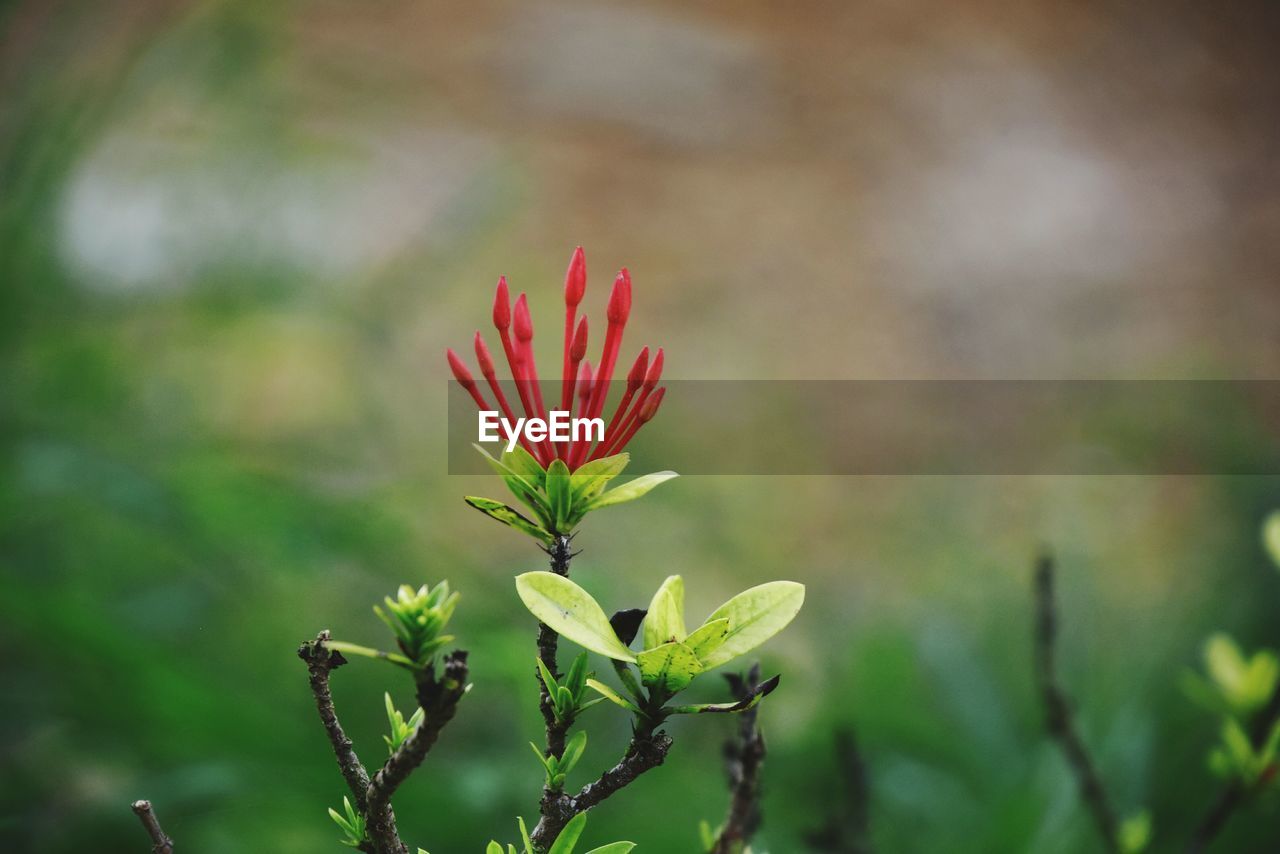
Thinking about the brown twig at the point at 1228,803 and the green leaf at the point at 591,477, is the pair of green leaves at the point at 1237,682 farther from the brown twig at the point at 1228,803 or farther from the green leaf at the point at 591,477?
the green leaf at the point at 591,477

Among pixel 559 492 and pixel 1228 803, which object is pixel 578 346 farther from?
pixel 1228 803

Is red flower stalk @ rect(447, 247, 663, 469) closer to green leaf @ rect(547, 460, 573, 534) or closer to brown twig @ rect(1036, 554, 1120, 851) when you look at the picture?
green leaf @ rect(547, 460, 573, 534)

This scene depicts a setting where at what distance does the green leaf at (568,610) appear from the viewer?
0.22 m

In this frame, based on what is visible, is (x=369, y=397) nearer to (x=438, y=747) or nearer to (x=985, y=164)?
(x=438, y=747)

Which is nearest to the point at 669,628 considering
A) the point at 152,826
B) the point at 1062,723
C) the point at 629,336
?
the point at 152,826

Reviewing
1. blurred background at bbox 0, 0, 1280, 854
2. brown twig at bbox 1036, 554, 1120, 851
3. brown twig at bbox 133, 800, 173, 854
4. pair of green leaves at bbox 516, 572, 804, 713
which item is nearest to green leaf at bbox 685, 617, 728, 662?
pair of green leaves at bbox 516, 572, 804, 713


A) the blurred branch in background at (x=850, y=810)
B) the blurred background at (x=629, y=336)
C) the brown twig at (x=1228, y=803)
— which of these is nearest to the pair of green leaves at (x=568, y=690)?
the blurred branch in background at (x=850, y=810)

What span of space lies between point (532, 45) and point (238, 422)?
1285mm

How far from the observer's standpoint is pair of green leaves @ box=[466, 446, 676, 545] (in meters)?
0.24

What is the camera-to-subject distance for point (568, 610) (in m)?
0.23

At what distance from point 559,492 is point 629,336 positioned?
1538 millimetres

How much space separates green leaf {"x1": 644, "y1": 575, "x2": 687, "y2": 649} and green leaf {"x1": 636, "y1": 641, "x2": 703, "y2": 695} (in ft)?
0.04

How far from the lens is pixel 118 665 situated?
2.34 ft

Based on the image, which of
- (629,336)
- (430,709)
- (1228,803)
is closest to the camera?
(430,709)
